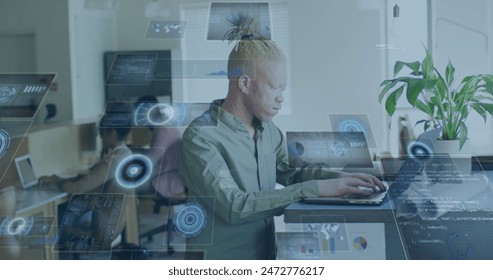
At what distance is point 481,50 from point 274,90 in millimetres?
645

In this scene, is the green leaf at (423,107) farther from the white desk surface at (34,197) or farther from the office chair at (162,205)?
the white desk surface at (34,197)

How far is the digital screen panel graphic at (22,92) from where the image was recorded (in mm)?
2164

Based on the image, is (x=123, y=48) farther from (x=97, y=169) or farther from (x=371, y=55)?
(x=371, y=55)

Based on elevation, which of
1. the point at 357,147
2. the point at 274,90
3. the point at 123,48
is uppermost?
the point at 123,48

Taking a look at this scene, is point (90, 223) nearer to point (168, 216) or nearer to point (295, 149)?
point (168, 216)

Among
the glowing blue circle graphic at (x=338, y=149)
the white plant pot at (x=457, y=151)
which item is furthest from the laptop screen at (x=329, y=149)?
the white plant pot at (x=457, y=151)

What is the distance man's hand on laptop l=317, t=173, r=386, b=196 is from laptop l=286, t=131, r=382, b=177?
0.06ft

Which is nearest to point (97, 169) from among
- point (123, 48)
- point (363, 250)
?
point (123, 48)

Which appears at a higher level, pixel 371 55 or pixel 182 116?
pixel 371 55

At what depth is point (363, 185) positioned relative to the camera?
213 centimetres

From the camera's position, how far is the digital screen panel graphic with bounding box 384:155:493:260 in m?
2.12

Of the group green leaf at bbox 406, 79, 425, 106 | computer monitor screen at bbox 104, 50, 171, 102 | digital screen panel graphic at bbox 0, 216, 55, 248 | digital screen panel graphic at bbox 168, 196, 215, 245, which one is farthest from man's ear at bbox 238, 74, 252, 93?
digital screen panel graphic at bbox 0, 216, 55, 248

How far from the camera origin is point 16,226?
7.13 feet

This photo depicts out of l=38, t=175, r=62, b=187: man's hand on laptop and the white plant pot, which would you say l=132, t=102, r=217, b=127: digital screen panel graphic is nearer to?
l=38, t=175, r=62, b=187: man's hand on laptop
